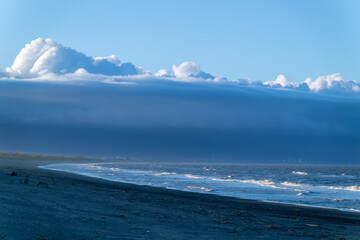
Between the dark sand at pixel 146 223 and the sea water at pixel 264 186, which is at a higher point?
the dark sand at pixel 146 223

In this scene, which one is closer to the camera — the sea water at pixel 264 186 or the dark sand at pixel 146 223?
the dark sand at pixel 146 223

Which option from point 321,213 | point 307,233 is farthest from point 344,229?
point 321,213

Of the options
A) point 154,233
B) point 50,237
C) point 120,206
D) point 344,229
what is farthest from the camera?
point 120,206

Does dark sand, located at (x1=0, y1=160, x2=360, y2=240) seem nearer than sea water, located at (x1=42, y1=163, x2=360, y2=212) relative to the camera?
Yes

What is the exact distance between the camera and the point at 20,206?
58.0 ft

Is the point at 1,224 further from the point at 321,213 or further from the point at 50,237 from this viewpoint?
the point at 321,213

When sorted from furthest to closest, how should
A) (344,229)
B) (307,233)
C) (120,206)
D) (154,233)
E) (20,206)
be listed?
1. (120,206)
2. (344,229)
3. (307,233)
4. (20,206)
5. (154,233)

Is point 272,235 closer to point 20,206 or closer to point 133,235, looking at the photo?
point 133,235

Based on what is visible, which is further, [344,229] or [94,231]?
[344,229]

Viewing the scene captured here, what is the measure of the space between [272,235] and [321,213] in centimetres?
1138

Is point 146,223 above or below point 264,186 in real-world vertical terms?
above

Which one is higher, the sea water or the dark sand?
the dark sand

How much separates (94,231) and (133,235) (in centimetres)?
132

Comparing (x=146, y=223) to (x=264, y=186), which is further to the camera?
(x=264, y=186)
